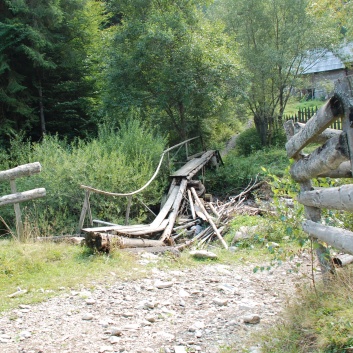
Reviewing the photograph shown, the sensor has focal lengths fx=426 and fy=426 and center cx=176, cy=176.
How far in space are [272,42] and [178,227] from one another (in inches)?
522

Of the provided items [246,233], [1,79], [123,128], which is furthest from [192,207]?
[1,79]

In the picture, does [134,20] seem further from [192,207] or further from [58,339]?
[58,339]

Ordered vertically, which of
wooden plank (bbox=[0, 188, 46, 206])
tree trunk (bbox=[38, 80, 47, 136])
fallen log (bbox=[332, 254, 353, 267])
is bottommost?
fallen log (bbox=[332, 254, 353, 267])

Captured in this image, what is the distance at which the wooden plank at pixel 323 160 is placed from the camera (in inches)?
123

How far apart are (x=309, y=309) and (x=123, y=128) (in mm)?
10985

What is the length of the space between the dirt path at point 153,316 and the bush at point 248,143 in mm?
15003

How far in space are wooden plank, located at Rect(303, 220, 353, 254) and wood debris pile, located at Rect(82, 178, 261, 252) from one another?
12.6 ft

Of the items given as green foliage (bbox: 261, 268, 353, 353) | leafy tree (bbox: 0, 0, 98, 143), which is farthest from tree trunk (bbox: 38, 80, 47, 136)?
green foliage (bbox: 261, 268, 353, 353)

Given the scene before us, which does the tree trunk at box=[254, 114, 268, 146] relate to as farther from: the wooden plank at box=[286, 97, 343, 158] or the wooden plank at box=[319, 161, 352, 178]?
the wooden plank at box=[319, 161, 352, 178]

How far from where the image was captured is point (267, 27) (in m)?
20.3

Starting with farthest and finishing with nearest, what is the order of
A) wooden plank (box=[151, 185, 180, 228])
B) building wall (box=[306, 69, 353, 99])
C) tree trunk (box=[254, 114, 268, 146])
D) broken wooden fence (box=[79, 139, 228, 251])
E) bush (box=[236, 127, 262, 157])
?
building wall (box=[306, 69, 353, 99]), bush (box=[236, 127, 262, 157]), tree trunk (box=[254, 114, 268, 146]), wooden plank (box=[151, 185, 180, 228]), broken wooden fence (box=[79, 139, 228, 251])

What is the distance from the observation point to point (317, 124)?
351cm

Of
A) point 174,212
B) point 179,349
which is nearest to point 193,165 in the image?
point 174,212

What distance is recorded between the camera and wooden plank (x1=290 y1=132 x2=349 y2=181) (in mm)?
3116
